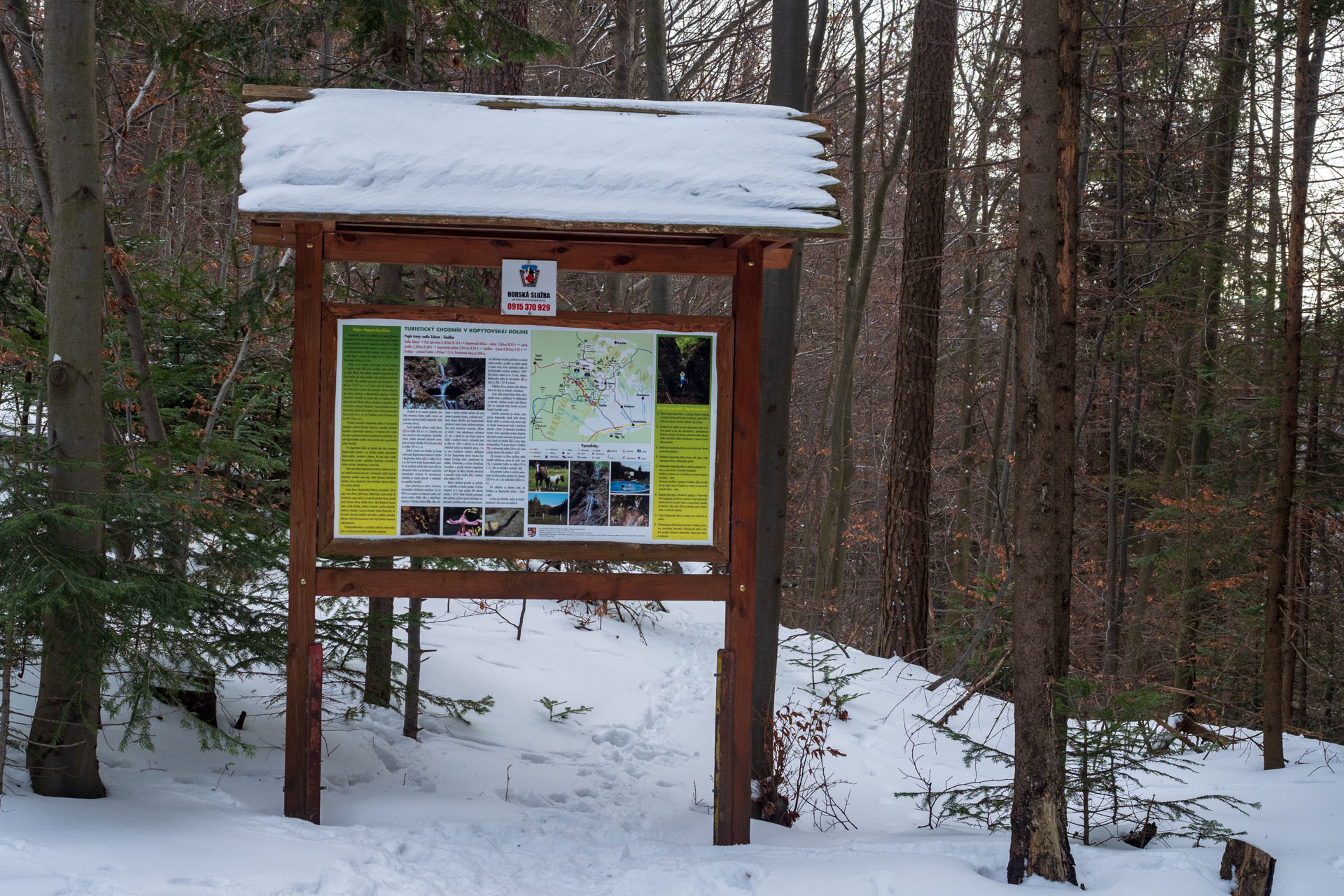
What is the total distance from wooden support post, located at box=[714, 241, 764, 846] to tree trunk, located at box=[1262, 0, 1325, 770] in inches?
161

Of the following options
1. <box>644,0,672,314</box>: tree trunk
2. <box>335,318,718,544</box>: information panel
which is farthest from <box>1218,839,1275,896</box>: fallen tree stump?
<box>644,0,672,314</box>: tree trunk

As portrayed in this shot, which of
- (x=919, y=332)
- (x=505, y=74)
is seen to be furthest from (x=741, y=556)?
(x=919, y=332)

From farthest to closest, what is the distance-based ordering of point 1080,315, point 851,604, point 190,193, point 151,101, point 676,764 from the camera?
point 851,604 → point 190,193 → point 1080,315 → point 151,101 → point 676,764

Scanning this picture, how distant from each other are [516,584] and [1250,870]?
3.53 m

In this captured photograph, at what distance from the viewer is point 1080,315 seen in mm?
11141

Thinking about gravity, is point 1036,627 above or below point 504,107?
below

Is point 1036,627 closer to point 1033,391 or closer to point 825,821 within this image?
point 1033,391

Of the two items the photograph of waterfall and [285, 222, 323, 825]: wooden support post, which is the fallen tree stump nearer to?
the photograph of waterfall

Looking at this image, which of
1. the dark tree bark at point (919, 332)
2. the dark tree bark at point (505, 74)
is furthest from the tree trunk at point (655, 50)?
the dark tree bark at point (919, 332)

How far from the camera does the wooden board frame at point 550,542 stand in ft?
15.0

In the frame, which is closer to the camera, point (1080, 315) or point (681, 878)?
point (681, 878)

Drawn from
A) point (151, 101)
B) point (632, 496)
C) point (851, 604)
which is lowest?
point (851, 604)

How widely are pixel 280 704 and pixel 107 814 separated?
6.81 feet

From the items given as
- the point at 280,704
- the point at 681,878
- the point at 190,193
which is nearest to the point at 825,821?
the point at 681,878
